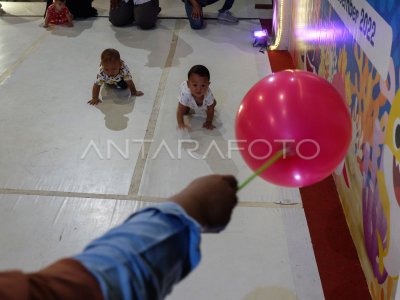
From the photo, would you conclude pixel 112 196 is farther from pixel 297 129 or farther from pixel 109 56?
pixel 297 129

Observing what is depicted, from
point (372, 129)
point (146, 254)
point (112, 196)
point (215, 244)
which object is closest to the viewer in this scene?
point (146, 254)

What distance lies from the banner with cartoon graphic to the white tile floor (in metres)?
0.26

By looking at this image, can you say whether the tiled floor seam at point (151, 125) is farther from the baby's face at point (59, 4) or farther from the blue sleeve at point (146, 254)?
the blue sleeve at point (146, 254)

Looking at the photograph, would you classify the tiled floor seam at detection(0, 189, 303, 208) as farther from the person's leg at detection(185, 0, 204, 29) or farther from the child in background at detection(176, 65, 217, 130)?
the person's leg at detection(185, 0, 204, 29)

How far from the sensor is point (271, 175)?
1256mm

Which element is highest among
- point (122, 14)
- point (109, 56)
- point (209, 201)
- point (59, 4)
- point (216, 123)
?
point (209, 201)

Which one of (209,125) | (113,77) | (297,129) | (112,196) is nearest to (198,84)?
(209,125)

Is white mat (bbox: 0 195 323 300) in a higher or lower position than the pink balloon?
lower

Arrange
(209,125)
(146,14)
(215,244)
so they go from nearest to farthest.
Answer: (215,244), (209,125), (146,14)

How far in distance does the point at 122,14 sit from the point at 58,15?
0.68 meters

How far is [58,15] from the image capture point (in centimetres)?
489

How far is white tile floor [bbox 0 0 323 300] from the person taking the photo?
207 centimetres

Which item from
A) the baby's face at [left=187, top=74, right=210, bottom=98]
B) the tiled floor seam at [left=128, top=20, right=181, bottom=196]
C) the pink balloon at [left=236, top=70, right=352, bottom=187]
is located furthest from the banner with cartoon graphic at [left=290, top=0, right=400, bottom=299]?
the tiled floor seam at [left=128, top=20, right=181, bottom=196]

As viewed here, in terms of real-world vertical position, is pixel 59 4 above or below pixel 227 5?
above
